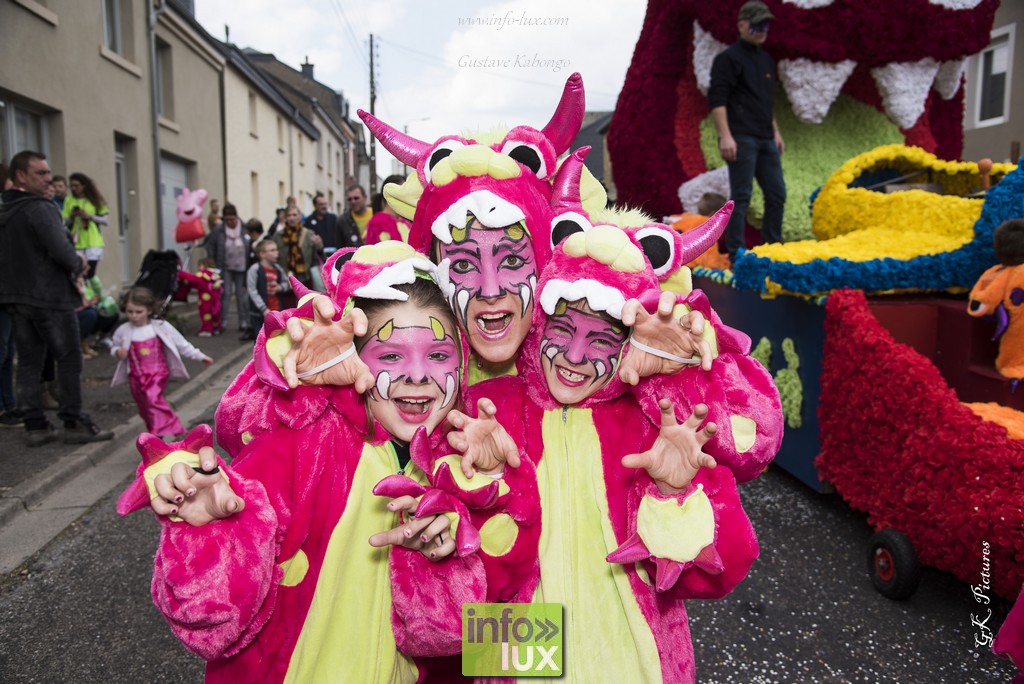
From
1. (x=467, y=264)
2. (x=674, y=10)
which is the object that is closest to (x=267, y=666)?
(x=467, y=264)

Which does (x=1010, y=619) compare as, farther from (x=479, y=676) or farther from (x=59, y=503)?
(x=59, y=503)

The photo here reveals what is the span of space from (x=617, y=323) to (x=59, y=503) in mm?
3663

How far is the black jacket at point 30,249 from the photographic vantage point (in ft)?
14.6

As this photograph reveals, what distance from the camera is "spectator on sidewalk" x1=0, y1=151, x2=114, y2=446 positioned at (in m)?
4.46

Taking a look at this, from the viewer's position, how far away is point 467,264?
158cm

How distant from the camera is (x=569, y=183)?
1.82m

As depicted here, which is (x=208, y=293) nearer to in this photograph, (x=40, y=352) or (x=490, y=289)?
(x=40, y=352)

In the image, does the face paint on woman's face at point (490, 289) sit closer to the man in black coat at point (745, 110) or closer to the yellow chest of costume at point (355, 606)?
the yellow chest of costume at point (355, 606)

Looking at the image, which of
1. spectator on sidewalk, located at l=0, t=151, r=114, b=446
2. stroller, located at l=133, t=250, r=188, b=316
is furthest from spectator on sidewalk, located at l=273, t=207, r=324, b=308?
spectator on sidewalk, located at l=0, t=151, r=114, b=446

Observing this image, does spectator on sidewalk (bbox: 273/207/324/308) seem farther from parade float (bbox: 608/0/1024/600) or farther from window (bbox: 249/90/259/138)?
window (bbox: 249/90/259/138)

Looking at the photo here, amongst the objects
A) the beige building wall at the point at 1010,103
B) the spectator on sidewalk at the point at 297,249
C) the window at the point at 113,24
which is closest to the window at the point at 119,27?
the window at the point at 113,24

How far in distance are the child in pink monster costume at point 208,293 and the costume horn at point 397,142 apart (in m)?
8.05

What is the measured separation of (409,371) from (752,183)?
3643mm

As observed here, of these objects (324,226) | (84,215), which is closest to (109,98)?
(84,215)
